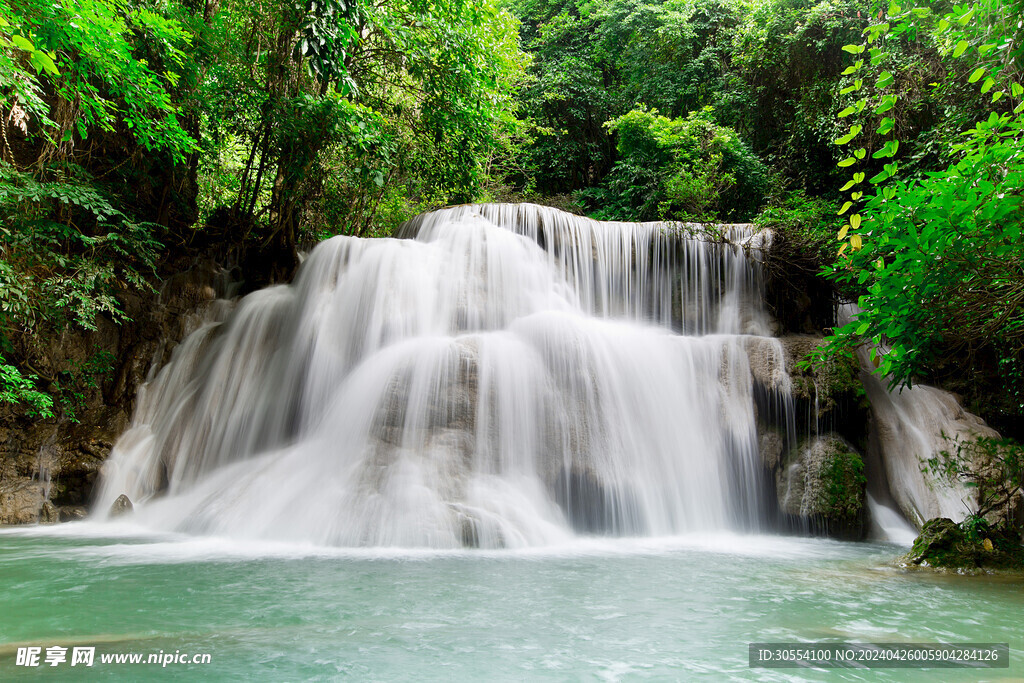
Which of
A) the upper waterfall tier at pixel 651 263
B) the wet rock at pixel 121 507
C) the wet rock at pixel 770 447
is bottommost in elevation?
the wet rock at pixel 121 507

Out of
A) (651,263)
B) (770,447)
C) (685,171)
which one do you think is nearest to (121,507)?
(770,447)

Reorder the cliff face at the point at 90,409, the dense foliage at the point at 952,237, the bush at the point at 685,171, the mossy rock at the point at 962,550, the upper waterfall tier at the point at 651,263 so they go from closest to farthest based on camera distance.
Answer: the dense foliage at the point at 952,237, the mossy rock at the point at 962,550, the cliff face at the point at 90,409, the upper waterfall tier at the point at 651,263, the bush at the point at 685,171

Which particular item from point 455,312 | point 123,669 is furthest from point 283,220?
point 123,669

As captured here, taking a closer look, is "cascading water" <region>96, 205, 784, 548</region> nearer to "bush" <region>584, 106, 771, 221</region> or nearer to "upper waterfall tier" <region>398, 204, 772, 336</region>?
"upper waterfall tier" <region>398, 204, 772, 336</region>

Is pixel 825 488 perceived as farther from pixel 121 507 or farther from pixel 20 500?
pixel 20 500

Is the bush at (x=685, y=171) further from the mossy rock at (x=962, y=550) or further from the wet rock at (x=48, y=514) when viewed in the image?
the wet rock at (x=48, y=514)

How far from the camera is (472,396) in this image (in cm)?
711

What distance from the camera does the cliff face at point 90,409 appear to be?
291 inches

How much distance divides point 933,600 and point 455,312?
6.68m

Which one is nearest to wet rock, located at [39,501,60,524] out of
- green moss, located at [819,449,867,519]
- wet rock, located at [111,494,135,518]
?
wet rock, located at [111,494,135,518]

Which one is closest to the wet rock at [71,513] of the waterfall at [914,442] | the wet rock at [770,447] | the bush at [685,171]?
the wet rock at [770,447]

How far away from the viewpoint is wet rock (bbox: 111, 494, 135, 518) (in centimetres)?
712

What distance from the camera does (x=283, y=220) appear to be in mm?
11312

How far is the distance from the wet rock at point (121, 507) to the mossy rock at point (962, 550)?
803cm
